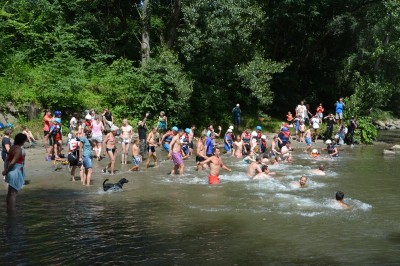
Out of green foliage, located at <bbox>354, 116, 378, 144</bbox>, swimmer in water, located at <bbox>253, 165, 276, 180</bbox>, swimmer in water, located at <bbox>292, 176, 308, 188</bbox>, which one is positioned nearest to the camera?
swimmer in water, located at <bbox>292, 176, 308, 188</bbox>

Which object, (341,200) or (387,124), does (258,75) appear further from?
(387,124)

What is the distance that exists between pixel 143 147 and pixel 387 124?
30468 mm

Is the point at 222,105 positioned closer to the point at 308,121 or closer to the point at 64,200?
the point at 308,121

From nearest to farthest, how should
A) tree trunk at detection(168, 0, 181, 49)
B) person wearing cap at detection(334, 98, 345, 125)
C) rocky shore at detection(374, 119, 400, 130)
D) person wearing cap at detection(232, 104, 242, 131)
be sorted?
person wearing cap at detection(232, 104, 242, 131)
person wearing cap at detection(334, 98, 345, 125)
tree trunk at detection(168, 0, 181, 49)
rocky shore at detection(374, 119, 400, 130)

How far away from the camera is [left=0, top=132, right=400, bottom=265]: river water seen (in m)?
8.63

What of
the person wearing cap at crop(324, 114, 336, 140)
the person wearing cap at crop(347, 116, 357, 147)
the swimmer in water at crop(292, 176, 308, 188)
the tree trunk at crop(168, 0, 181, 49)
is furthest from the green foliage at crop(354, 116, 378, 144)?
the swimmer in water at crop(292, 176, 308, 188)

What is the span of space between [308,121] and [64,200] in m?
21.9

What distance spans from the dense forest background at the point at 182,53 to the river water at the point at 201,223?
36.5ft

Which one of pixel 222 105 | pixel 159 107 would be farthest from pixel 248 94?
pixel 159 107

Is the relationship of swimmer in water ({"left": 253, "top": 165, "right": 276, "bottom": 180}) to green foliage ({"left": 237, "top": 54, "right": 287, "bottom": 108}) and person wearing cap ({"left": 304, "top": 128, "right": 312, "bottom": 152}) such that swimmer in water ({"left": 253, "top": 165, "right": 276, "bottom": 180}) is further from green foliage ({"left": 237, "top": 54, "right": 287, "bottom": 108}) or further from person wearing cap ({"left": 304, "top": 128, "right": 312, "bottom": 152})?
green foliage ({"left": 237, "top": 54, "right": 287, "bottom": 108})

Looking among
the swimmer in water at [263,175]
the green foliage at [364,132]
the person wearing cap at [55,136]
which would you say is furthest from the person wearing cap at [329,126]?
the person wearing cap at [55,136]

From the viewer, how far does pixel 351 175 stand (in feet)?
59.2

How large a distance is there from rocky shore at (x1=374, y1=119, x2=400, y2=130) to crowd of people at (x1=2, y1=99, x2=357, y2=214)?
51.8 feet

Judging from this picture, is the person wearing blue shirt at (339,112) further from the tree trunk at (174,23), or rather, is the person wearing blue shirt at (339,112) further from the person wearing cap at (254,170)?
the person wearing cap at (254,170)
